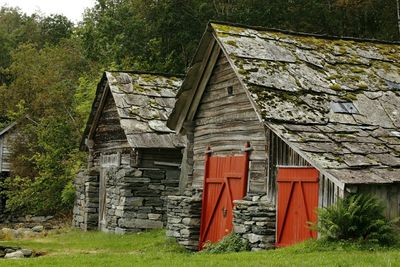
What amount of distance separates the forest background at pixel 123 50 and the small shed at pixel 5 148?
141 cm

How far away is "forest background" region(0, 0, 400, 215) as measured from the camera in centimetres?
3612

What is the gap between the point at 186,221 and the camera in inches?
787

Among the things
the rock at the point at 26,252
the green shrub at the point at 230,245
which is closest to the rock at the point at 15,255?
the rock at the point at 26,252

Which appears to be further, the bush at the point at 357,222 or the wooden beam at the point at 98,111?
the wooden beam at the point at 98,111

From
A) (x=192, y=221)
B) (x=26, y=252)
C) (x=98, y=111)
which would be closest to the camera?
(x=26, y=252)

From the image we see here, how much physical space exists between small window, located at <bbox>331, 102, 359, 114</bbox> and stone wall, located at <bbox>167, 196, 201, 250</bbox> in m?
5.37

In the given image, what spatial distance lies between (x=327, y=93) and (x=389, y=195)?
345 cm

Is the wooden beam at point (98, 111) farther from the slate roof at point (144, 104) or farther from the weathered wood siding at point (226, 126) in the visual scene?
the weathered wood siding at point (226, 126)

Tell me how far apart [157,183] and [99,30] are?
64.2 ft

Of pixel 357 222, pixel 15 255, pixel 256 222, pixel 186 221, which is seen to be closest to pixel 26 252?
pixel 15 255

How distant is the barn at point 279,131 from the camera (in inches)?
580

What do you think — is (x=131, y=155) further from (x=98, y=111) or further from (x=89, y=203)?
(x=89, y=203)

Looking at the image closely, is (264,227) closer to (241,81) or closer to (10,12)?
(241,81)

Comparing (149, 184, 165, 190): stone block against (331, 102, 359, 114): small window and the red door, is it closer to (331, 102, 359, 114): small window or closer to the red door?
the red door
